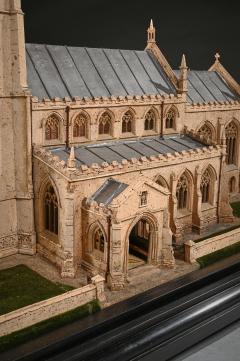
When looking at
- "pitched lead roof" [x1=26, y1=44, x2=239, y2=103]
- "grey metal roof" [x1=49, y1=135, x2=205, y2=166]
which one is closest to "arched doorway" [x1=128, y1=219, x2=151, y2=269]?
"grey metal roof" [x1=49, y1=135, x2=205, y2=166]

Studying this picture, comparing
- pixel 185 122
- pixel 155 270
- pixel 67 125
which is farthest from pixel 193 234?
pixel 67 125

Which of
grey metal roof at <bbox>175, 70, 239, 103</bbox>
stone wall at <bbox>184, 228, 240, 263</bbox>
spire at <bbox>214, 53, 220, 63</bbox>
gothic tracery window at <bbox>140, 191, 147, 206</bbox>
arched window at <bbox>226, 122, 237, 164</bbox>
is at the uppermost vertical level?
spire at <bbox>214, 53, 220, 63</bbox>

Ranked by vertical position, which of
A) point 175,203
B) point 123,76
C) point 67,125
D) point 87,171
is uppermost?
point 123,76

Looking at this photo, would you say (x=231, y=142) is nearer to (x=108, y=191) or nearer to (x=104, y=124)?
(x=104, y=124)

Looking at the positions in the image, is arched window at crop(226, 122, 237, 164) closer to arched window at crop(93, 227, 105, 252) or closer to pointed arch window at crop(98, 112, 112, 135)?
pointed arch window at crop(98, 112, 112, 135)

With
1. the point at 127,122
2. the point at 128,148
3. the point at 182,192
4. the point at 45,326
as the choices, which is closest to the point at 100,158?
the point at 128,148

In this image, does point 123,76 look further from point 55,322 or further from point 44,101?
point 55,322

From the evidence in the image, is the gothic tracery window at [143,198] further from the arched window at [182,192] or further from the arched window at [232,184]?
the arched window at [232,184]
